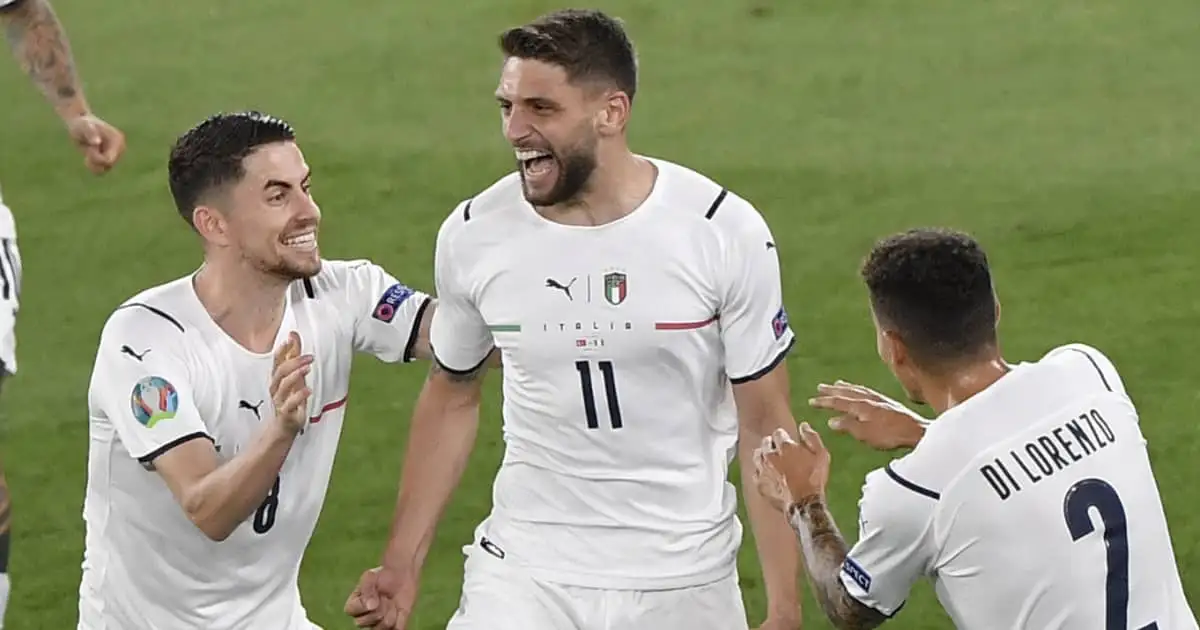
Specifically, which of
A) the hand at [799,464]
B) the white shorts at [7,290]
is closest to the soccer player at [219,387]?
the white shorts at [7,290]

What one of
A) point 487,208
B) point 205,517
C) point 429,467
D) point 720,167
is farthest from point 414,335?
point 720,167

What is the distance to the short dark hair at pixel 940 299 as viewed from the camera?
4.00 metres

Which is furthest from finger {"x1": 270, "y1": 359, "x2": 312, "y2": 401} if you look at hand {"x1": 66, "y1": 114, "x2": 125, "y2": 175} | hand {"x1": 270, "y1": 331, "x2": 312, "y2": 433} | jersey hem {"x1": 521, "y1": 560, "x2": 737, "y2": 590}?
hand {"x1": 66, "y1": 114, "x2": 125, "y2": 175}

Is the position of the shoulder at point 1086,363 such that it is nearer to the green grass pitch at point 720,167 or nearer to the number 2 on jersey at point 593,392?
the number 2 on jersey at point 593,392

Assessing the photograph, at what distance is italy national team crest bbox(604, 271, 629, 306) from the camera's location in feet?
15.5

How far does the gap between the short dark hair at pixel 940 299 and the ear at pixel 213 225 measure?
1666 mm

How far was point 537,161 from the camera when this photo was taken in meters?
4.68

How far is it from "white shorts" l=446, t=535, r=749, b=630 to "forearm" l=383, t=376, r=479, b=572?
239 mm

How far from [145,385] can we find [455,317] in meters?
0.80

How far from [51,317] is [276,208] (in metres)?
4.94

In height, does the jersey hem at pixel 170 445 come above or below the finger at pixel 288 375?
below

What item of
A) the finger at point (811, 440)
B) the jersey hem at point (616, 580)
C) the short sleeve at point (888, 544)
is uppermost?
the finger at point (811, 440)

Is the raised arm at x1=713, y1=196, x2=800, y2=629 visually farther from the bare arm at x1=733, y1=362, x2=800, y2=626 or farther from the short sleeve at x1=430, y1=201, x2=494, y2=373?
the short sleeve at x1=430, y1=201, x2=494, y2=373

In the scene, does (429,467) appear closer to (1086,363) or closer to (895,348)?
(895,348)
